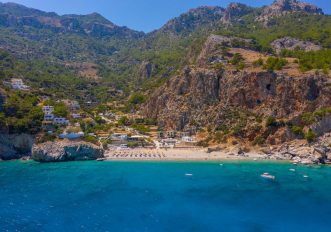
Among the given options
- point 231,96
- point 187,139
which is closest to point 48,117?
point 187,139

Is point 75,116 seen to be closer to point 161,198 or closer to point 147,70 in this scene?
point 161,198

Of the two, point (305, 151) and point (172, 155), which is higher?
point (305, 151)

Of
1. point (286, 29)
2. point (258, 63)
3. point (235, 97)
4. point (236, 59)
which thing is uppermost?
point (286, 29)

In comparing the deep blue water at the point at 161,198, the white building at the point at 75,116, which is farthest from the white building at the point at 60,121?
the deep blue water at the point at 161,198

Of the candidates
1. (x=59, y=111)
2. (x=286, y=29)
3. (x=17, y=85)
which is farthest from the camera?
(x=286, y=29)

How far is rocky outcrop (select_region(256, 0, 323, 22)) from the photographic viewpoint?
→ 16738 cm

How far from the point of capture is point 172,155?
7312 centimetres

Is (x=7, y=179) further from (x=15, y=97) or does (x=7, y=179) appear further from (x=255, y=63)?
(x=255, y=63)

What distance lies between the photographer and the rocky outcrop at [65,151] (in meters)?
67.6

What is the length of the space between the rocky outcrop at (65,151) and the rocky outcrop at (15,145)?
322 centimetres

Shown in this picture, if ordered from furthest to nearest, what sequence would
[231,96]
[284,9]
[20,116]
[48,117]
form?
[284,9], [231,96], [48,117], [20,116]

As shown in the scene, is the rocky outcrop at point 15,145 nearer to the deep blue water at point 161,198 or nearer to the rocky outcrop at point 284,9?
the deep blue water at point 161,198

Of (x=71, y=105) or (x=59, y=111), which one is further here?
(x=71, y=105)

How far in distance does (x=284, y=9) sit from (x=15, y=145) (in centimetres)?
14577
